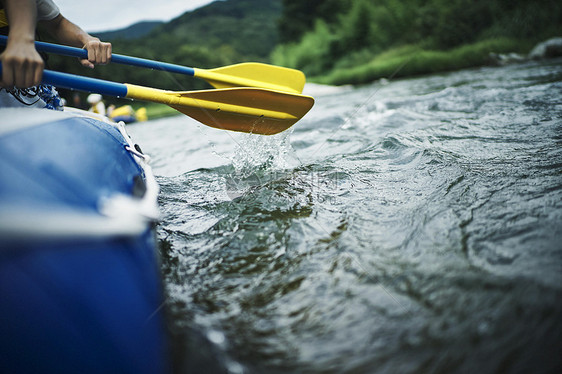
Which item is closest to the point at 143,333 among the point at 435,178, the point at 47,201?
the point at 47,201

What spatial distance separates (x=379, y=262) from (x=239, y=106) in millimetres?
1485

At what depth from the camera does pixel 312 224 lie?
5.52ft

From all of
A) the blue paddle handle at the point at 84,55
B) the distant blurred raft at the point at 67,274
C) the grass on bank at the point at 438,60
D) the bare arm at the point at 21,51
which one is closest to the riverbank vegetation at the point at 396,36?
the grass on bank at the point at 438,60

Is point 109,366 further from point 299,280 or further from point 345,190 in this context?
point 345,190

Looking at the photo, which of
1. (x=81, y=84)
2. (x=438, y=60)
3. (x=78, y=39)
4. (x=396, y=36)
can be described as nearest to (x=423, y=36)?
(x=396, y=36)

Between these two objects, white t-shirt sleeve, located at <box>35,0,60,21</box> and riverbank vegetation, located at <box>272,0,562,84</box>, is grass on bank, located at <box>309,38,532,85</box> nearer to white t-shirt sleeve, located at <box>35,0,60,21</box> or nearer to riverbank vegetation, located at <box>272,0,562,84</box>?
riverbank vegetation, located at <box>272,0,562,84</box>

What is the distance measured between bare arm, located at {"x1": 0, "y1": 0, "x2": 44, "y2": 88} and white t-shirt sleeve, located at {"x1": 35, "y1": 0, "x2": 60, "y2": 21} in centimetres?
78

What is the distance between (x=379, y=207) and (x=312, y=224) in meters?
0.40

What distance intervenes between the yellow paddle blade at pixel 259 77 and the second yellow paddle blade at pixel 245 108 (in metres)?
0.51

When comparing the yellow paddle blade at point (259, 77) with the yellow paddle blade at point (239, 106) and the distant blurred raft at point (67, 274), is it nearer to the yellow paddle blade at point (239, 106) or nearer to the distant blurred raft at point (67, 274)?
the yellow paddle blade at point (239, 106)

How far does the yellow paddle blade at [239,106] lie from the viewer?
202 cm

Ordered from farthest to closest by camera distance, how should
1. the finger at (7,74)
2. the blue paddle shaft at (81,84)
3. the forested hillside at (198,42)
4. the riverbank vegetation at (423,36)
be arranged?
the forested hillside at (198,42)
the riverbank vegetation at (423,36)
the blue paddle shaft at (81,84)
the finger at (7,74)

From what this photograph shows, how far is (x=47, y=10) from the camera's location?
81.8 inches

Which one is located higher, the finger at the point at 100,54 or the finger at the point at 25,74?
the finger at the point at 100,54
